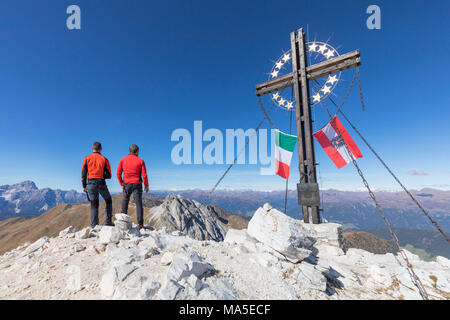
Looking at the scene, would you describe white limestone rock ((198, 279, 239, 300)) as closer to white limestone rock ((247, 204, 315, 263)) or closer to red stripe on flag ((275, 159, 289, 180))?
white limestone rock ((247, 204, 315, 263))

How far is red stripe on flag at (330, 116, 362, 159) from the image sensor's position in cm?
883

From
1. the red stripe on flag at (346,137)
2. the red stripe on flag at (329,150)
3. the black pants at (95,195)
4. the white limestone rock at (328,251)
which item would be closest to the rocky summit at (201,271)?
the white limestone rock at (328,251)

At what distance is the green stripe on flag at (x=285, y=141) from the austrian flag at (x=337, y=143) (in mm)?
1288

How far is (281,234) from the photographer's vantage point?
5328 mm

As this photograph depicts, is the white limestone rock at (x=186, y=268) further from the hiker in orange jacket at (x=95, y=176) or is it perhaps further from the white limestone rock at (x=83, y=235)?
the hiker in orange jacket at (x=95, y=176)

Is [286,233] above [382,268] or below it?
above

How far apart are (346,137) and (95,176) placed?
11.0 meters

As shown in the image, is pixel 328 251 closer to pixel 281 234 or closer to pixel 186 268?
pixel 281 234

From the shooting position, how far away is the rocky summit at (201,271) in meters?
3.45

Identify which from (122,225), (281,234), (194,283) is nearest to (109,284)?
(194,283)

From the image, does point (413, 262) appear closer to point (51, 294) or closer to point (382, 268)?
point (382, 268)
